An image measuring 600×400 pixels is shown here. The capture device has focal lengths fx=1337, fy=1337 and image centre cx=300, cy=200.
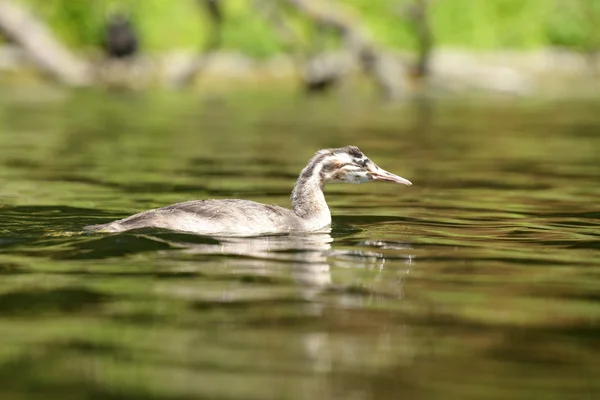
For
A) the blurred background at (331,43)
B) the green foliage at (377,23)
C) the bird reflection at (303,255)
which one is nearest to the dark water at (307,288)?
the bird reflection at (303,255)

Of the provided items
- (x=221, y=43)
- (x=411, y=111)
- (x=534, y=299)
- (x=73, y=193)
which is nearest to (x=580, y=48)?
(x=221, y=43)

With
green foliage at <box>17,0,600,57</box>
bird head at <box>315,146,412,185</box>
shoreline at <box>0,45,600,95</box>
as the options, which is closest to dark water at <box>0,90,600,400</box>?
bird head at <box>315,146,412,185</box>

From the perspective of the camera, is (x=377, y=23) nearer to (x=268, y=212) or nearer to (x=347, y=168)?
(x=347, y=168)

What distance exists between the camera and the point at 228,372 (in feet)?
18.0

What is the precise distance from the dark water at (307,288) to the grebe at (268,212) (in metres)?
0.17

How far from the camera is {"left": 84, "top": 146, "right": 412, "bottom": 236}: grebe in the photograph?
942 cm

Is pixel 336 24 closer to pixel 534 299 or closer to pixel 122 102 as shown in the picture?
pixel 122 102

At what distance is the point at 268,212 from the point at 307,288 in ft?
7.66

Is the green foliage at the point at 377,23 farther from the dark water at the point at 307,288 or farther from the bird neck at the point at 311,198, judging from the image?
the bird neck at the point at 311,198

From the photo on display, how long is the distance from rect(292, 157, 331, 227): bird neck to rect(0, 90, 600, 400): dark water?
0.23 metres

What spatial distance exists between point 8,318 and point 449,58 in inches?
1675

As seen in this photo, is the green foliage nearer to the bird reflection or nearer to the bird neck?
the bird neck

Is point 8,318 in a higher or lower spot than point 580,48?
lower

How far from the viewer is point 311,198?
1048 cm
